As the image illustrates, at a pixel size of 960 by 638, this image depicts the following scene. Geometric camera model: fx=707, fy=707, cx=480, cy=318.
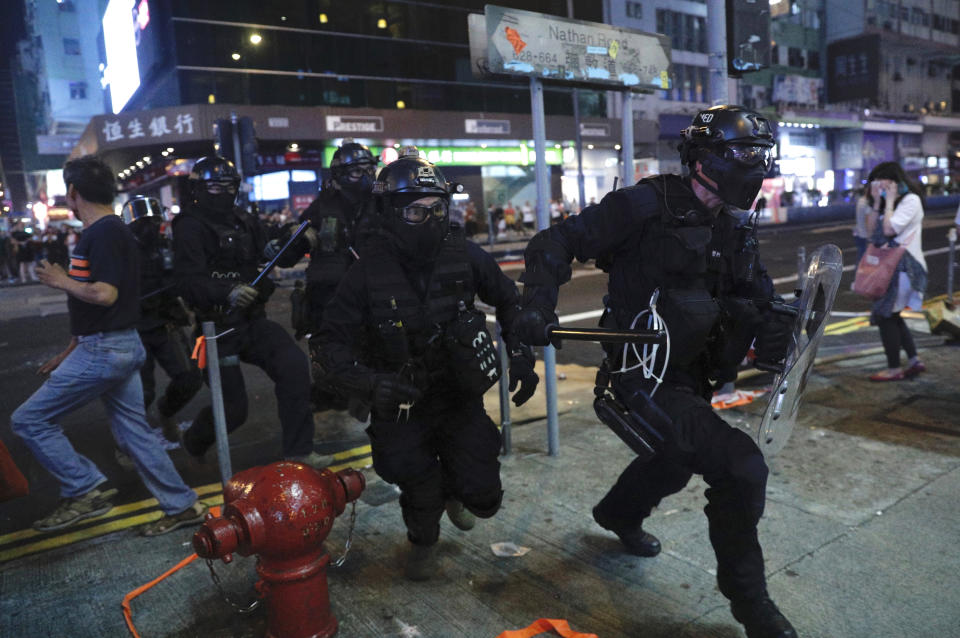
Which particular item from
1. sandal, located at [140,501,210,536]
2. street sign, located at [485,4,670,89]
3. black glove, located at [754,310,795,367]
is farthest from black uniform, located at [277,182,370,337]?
black glove, located at [754,310,795,367]

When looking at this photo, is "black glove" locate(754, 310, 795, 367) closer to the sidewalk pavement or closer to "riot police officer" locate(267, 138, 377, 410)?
the sidewalk pavement

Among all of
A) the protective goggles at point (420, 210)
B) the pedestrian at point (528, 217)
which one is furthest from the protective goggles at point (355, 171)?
the pedestrian at point (528, 217)

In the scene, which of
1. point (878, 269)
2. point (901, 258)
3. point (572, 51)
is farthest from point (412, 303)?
point (901, 258)

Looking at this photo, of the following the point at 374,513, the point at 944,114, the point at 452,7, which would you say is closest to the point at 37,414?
the point at 374,513

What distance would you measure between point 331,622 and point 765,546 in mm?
2009

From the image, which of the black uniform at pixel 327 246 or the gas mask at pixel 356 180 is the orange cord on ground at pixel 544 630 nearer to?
the black uniform at pixel 327 246

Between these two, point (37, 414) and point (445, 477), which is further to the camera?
point (37, 414)

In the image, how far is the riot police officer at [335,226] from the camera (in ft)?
16.1

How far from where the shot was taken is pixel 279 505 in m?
2.55

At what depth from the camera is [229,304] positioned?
4.44 metres

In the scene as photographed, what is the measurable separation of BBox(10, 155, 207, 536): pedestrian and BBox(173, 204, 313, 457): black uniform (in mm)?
614

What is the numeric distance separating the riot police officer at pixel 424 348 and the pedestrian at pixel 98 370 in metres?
1.32

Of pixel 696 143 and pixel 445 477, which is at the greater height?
pixel 696 143

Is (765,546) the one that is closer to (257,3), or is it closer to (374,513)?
(374,513)
